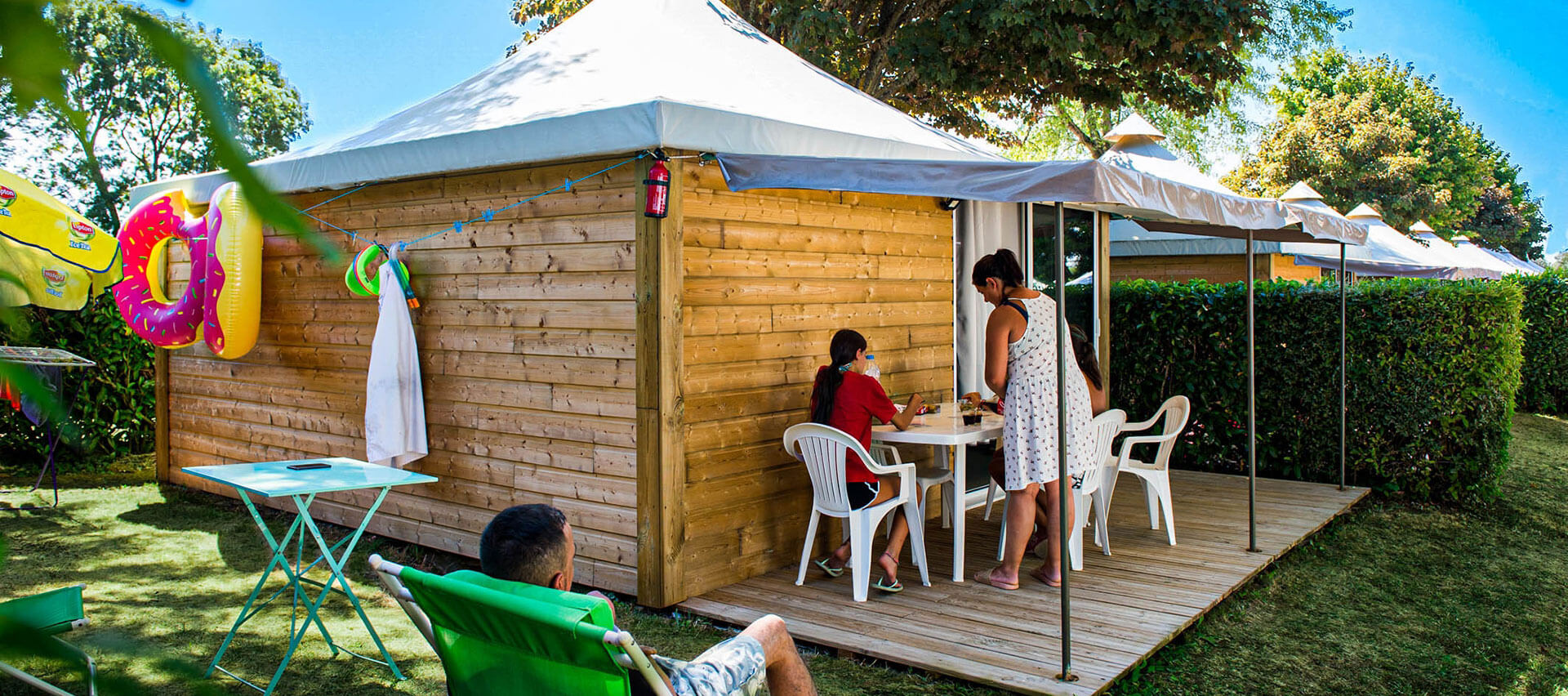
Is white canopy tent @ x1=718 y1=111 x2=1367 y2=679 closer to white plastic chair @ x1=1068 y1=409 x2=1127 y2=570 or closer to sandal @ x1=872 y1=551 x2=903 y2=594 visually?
white plastic chair @ x1=1068 y1=409 x2=1127 y2=570

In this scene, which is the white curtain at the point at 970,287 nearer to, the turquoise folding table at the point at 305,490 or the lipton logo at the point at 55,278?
the turquoise folding table at the point at 305,490

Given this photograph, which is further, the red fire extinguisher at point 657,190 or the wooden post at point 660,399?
the wooden post at point 660,399

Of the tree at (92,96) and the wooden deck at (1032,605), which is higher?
the tree at (92,96)

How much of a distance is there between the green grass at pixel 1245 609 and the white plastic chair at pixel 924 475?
4.98 feet

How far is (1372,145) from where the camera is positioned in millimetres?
24906

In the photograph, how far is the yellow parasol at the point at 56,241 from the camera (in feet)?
24.9

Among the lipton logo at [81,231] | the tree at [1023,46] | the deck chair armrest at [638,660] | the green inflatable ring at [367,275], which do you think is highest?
the tree at [1023,46]

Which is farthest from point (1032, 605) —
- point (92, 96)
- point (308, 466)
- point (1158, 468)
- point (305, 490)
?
point (92, 96)

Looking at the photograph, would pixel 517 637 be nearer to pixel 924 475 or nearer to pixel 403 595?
pixel 403 595

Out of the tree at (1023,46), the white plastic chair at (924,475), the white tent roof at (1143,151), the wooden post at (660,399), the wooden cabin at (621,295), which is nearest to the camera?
the wooden post at (660,399)

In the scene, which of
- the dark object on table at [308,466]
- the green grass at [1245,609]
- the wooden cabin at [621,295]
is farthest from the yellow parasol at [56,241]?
the dark object on table at [308,466]

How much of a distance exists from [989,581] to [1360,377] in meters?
4.44

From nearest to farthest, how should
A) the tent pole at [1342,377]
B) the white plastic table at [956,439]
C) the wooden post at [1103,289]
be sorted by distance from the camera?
the white plastic table at [956,439]
the tent pole at [1342,377]
the wooden post at [1103,289]

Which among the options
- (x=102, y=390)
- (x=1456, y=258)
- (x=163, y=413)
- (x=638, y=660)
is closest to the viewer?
(x=638, y=660)
